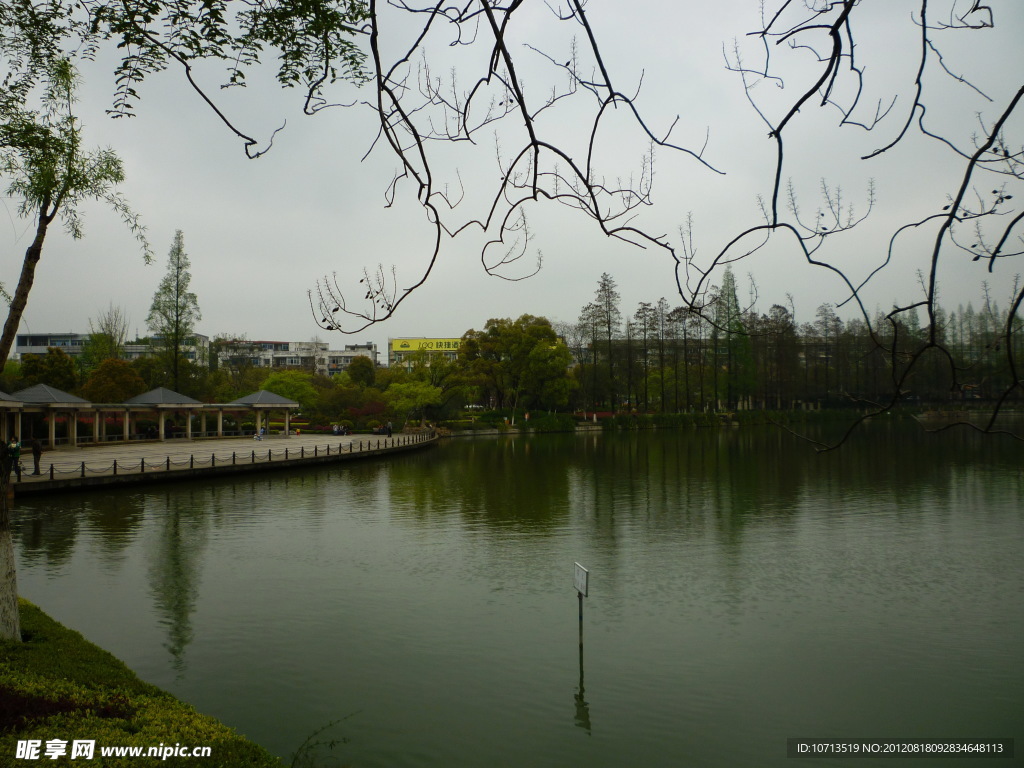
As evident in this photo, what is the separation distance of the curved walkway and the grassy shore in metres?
11.9

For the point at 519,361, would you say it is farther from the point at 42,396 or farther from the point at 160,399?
the point at 42,396

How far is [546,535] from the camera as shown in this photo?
13.6m

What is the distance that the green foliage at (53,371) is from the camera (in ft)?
119

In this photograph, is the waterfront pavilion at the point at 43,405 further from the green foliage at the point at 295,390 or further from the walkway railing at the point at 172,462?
the green foliage at the point at 295,390

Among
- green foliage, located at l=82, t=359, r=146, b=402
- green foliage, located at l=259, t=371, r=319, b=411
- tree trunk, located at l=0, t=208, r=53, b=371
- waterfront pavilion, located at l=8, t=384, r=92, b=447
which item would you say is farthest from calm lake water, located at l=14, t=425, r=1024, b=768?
green foliage, located at l=259, t=371, r=319, b=411

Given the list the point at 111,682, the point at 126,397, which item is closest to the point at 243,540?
the point at 111,682

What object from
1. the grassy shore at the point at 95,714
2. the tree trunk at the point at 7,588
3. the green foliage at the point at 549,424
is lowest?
the green foliage at the point at 549,424

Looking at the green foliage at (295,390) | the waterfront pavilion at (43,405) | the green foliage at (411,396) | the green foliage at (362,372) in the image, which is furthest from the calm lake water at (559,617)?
the green foliage at (362,372)

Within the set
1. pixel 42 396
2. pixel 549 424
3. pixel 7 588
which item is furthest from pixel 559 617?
pixel 549 424

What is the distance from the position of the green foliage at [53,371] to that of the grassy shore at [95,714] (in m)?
37.0

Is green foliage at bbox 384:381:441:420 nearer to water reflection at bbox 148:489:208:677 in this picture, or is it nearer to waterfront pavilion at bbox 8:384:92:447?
waterfront pavilion at bbox 8:384:92:447

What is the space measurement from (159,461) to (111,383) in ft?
52.7

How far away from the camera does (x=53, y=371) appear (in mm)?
36656

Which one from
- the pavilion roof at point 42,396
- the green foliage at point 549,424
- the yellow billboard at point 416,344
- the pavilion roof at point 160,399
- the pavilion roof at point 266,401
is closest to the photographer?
the pavilion roof at point 42,396
